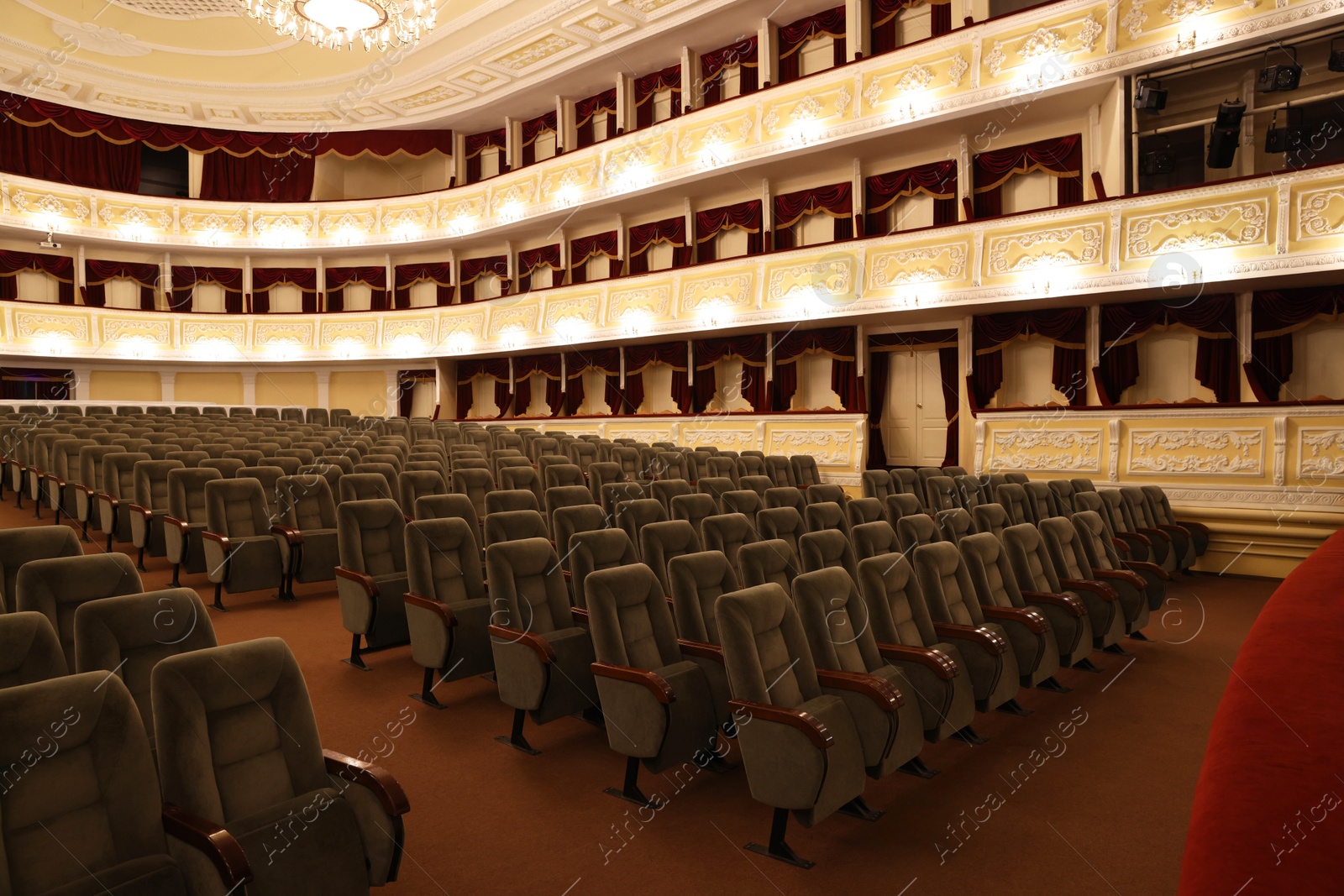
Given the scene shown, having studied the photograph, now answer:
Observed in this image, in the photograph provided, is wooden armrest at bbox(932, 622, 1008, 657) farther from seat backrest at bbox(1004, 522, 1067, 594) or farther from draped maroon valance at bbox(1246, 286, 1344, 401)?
draped maroon valance at bbox(1246, 286, 1344, 401)

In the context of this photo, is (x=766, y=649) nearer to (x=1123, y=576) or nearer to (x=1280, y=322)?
(x=1123, y=576)

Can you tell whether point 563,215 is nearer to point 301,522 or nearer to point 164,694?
point 301,522

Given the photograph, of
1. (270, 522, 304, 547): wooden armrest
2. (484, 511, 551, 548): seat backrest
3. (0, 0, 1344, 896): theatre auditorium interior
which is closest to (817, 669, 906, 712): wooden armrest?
(0, 0, 1344, 896): theatre auditorium interior

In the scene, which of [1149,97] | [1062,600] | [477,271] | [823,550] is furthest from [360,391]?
[1062,600]

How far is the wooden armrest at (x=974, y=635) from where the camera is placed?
101 inches

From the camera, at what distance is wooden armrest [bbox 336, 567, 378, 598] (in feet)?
9.78

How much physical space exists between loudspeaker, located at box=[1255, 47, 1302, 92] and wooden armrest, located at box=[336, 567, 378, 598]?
6.95m

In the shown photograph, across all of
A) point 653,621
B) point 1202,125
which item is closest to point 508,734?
point 653,621

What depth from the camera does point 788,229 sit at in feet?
31.1

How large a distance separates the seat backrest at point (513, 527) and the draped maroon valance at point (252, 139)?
1151 cm

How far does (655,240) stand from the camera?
34.9ft

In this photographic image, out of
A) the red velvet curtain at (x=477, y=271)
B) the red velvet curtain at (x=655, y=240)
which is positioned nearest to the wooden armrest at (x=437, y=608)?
the red velvet curtain at (x=655, y=240)

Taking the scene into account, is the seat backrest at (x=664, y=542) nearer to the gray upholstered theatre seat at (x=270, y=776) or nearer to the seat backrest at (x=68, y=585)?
the gray upholstered theatre seat at (x=270, y=776)

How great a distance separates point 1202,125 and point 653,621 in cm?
725
